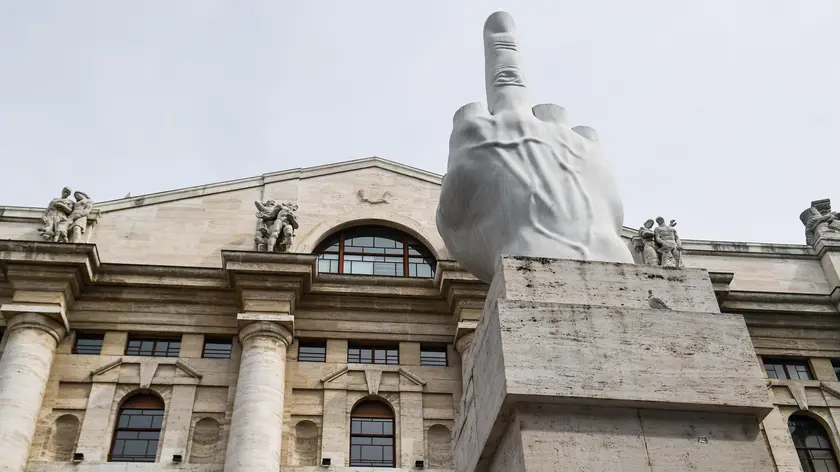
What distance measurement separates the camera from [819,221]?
2833 centimetres

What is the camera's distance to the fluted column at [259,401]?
19.8 meters

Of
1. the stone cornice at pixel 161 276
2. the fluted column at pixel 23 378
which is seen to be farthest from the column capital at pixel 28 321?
the stone cornice at pixel 161 276

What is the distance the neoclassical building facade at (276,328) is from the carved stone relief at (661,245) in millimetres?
247

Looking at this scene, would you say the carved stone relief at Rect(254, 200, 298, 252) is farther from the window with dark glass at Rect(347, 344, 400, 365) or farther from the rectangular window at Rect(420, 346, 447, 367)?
the rectangular window at Rect(420, 346, 447, 367)

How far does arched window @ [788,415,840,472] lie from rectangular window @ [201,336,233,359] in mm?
14278

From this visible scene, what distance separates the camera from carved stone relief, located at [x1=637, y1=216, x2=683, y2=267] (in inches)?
991

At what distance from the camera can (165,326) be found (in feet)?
76.3

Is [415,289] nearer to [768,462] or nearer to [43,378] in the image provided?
[43,378]

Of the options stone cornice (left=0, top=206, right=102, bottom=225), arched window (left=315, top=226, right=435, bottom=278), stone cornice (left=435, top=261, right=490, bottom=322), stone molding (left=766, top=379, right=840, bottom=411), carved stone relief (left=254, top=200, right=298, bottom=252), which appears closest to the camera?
stone cornice (left=435, top=261, right=490, bottom=322)

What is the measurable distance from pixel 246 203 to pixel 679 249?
478 inches

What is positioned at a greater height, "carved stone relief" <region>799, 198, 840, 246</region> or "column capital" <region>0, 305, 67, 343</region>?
"carved stone relief" <region>799, 198, 840, 246</region>

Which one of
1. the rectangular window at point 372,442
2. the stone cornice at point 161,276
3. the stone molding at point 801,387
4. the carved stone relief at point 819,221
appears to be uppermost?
the carved stone relief at point 819,221

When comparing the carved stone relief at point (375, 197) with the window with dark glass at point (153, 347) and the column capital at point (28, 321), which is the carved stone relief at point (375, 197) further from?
the column capital at point (28, 321)

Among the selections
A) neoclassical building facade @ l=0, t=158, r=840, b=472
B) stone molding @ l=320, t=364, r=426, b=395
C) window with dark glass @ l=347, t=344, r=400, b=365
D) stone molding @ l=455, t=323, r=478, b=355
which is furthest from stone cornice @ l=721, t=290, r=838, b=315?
window with dark glass @ l=347, t=344, r=400, b=365
